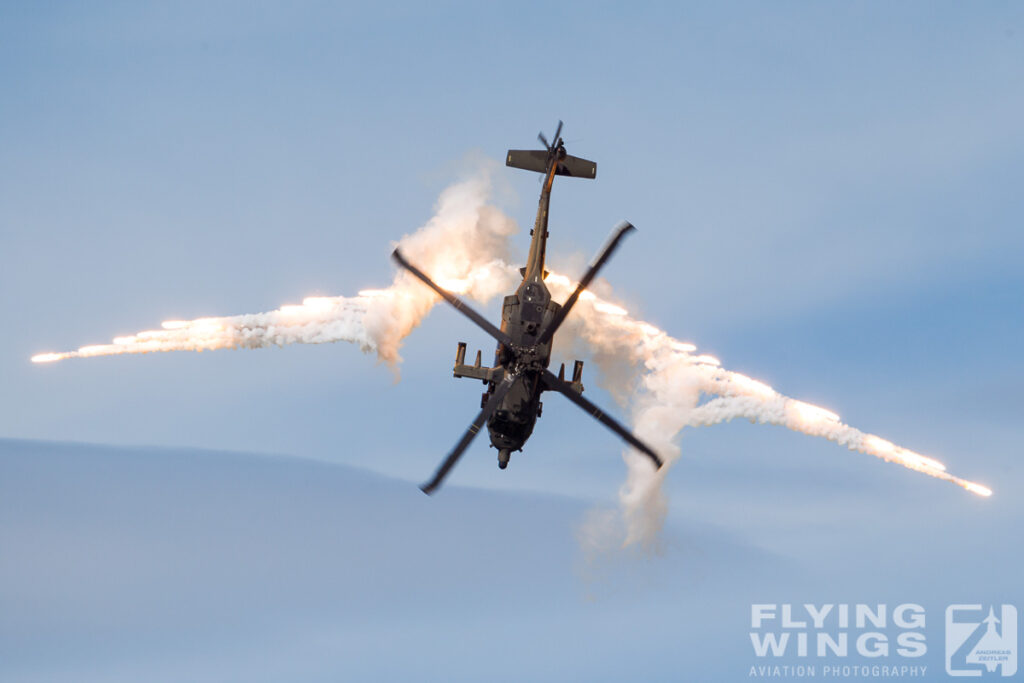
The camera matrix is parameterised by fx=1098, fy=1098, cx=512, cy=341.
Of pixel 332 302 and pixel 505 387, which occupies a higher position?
pixel 332 302

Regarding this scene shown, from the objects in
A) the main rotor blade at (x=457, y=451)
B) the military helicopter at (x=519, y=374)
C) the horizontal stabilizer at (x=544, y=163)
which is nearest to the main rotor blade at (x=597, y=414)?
the military helicopter at (x=519, y=374)

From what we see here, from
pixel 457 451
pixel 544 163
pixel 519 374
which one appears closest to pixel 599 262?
pixel 519 374

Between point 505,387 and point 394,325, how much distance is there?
14.2 meters

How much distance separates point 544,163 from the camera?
7219 cm

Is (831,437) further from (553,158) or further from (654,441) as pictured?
(553,158)

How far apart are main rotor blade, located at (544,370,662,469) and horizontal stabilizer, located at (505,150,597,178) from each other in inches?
684

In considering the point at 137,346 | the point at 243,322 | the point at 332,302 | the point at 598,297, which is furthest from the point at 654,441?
the point at 137,346

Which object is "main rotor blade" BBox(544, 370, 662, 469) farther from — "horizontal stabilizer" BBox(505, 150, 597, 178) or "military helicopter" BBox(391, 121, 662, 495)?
"horizontal stabilizer" BBox(505, 150, 597, 178)

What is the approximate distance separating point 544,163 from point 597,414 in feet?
66.0

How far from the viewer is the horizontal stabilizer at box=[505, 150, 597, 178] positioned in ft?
237

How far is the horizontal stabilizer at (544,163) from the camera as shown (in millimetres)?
Answer: 72250

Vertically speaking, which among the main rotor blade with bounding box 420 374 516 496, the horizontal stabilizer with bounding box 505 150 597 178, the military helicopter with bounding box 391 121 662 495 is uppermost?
the horizontal stabilizer with bounding box 505 150 597 178

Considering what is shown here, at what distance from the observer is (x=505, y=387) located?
60031mm

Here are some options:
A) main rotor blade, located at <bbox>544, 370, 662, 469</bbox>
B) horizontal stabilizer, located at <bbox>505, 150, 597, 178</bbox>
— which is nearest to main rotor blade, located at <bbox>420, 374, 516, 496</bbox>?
main rotor blade, located at <bbox>544, 370, 662, 469</bbox>
